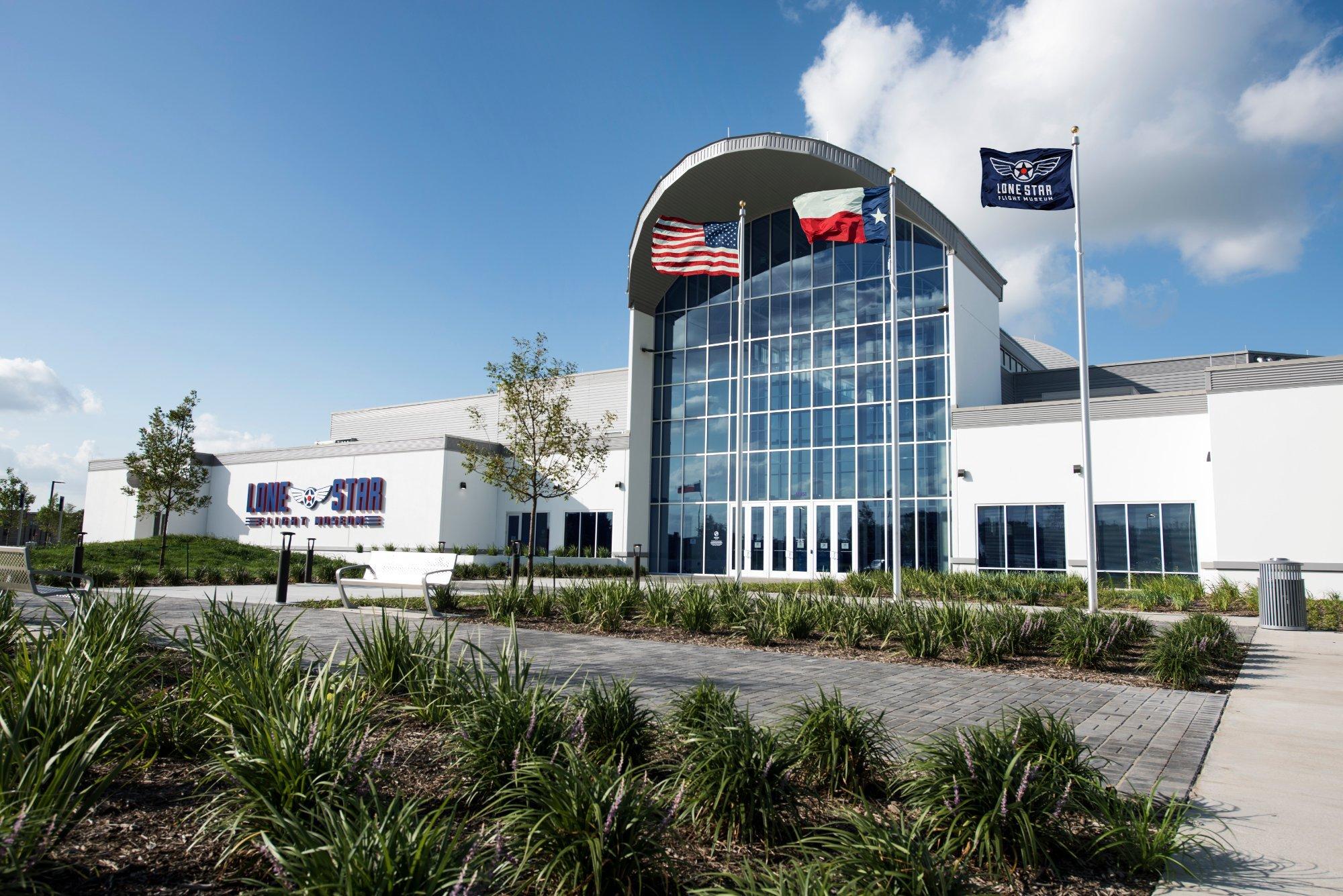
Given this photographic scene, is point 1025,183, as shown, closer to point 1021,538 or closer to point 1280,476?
point 1280,476

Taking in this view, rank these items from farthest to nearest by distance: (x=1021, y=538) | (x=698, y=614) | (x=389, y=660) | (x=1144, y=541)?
(x=1021, y=538), (x=1144, y=541), (x=698, y=614), (x=389, y=660)

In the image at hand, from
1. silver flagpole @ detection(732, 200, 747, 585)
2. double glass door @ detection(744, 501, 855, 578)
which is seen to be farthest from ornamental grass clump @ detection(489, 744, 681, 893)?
double glass door @ detection(744, 501, 855, 578)

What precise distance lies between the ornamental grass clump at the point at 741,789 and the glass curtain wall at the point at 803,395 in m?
20.8

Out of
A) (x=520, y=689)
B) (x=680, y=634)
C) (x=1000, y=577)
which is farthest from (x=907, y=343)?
(x=520, y=689)

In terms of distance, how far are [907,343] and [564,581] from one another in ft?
43.4

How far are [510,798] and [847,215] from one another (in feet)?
59.8

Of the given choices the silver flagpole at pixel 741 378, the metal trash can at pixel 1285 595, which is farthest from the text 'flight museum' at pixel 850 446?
the metal trash can at pixel 1285 595

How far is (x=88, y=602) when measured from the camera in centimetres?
552

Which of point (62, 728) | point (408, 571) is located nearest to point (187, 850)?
point (62, 728)

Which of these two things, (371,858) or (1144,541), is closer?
(371,858)

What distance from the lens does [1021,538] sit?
74.7 ft

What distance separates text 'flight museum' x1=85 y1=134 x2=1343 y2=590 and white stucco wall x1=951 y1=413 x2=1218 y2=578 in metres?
0.05

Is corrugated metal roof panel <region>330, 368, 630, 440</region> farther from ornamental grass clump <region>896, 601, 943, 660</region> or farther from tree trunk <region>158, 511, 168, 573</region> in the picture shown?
ornamental grass clump <region>896, 601, 943, 660</region>

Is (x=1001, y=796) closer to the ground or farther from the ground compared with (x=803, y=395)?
closer to the ground
